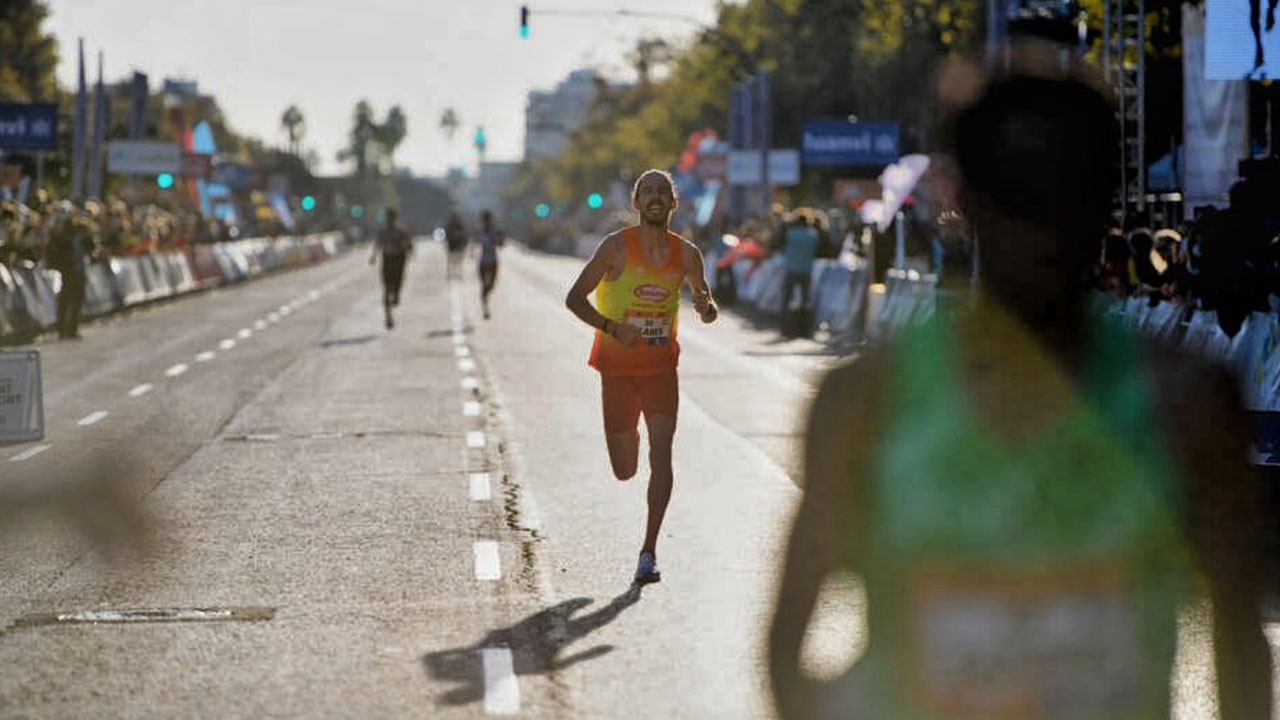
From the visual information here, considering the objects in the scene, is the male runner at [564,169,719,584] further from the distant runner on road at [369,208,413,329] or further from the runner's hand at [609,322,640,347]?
the distant runner on road at [369,208,413,329]

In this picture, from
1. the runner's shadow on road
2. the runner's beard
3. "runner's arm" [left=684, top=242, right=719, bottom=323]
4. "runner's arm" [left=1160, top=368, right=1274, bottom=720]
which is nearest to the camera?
"runner's arm" [left=1160, top=368, right=1274, bottom=720]

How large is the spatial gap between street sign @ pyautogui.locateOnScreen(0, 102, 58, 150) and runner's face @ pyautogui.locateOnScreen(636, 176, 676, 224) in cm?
4042

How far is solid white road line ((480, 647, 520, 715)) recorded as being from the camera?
276 inches

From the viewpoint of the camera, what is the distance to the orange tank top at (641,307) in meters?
9.94

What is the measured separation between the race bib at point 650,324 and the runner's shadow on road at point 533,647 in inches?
47.1

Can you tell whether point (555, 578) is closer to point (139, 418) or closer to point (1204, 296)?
point (1204, 296)

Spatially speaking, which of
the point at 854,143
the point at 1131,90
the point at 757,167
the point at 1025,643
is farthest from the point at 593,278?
the point at 757,167

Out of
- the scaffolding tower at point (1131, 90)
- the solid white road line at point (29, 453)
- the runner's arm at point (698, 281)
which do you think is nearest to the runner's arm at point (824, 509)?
the runner's arm at point (698, 281)

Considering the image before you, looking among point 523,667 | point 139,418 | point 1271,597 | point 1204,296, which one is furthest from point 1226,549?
point 139,418

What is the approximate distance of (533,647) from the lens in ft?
26.8

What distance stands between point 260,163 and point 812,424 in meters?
192

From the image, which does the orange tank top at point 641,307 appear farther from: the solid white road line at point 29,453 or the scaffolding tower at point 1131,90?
the scaffolding tower at point 1131,90

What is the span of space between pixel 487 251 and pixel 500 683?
101ft

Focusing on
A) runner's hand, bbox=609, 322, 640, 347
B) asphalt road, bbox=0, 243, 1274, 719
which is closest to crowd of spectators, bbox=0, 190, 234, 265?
asphalt road, bbox=0, 243, 1274, 719
